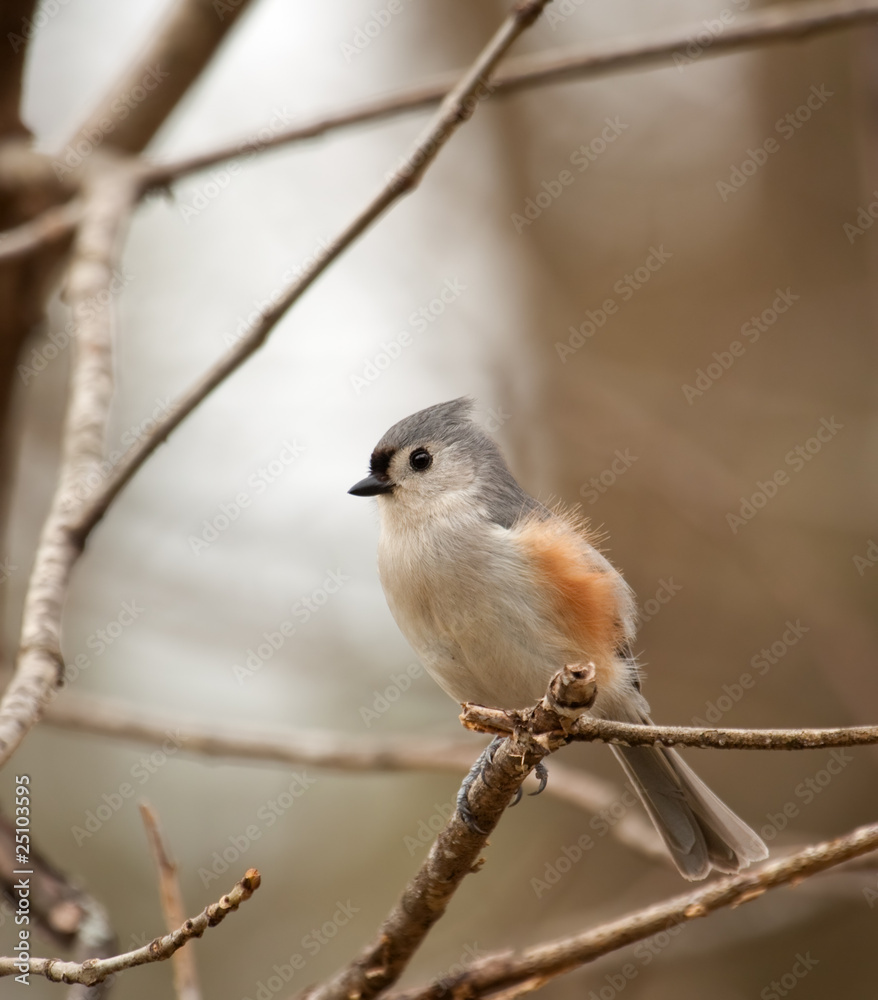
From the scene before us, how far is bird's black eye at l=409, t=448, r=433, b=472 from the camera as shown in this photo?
121 inches

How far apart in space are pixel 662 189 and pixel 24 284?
4.06 m

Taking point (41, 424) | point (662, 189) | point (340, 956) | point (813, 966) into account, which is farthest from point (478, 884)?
point (662, 189)

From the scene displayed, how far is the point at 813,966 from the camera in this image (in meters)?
4.26
